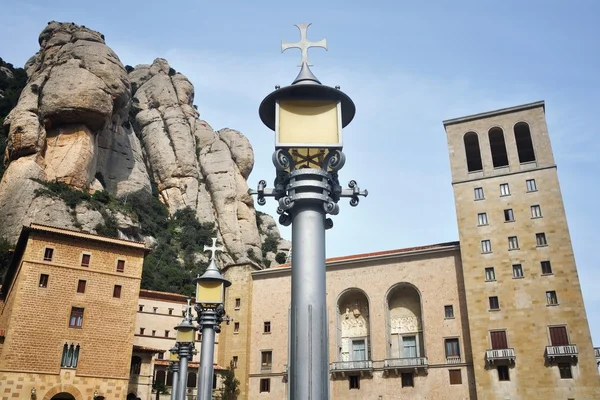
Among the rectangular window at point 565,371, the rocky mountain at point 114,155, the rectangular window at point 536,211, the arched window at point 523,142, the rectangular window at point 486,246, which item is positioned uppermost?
the rocky mountain at point 114,155

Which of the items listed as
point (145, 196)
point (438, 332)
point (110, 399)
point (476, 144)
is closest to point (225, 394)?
point (110, 399)

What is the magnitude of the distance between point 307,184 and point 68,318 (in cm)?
3435

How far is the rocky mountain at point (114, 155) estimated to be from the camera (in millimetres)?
56438

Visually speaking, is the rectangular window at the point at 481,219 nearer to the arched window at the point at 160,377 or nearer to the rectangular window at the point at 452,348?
the rectangular window at the point at 452,348

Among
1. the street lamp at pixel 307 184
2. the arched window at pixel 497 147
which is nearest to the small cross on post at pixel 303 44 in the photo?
the street lamp at pixel 307 184

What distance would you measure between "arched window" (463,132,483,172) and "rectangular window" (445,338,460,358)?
14.1 m

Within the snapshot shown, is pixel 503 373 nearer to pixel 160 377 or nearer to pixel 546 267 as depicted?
pixel 546 267

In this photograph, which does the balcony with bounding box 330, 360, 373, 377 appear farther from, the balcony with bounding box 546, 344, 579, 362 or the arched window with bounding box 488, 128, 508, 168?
the arched window with bounding box 488, 128, 508, 168

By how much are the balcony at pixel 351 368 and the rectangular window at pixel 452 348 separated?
5771mm

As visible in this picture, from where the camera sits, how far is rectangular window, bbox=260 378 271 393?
43281 mm

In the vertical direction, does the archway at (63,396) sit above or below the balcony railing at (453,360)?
below

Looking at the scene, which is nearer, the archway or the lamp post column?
the lamp post column

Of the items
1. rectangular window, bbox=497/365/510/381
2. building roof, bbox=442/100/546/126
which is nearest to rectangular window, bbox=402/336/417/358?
rectangular window, bbox=497/365/510/381

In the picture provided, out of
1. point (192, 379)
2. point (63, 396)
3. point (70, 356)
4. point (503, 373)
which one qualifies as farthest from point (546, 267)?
point (63, 396)
